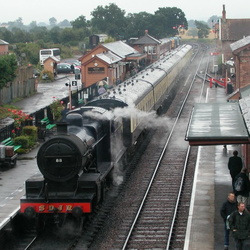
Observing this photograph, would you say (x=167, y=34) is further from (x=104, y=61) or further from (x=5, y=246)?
(x=5, y=246)

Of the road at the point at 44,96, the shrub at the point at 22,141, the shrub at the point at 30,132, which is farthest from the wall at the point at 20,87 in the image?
the shrub at the point at 22,141

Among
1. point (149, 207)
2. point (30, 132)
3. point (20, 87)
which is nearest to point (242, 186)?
point (149, 207)

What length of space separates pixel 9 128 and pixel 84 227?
11.6 meters

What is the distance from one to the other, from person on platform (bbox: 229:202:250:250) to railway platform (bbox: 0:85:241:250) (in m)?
1.46

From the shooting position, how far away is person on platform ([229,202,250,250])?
37.9 feet

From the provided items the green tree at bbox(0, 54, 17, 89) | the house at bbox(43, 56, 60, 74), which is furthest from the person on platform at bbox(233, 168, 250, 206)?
the house at bbox(43, 56, 60, 74)

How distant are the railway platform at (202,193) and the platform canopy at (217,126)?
2216 millimetres

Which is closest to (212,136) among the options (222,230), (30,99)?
(222,230)

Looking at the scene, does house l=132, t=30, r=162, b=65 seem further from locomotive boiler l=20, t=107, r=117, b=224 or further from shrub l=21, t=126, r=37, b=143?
locomotive boiler l=20, t=107, r=117, b=224

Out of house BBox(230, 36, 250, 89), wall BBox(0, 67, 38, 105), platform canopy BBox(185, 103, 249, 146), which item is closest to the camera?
platform canopy BBox(185, 103, 249, 146)

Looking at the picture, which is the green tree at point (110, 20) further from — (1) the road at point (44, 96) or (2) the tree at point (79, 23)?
(1) the road at point (44, 96)

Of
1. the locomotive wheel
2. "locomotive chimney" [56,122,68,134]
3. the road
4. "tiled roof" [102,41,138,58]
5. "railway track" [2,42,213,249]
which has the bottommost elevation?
"railway track" [2,42,213,249]

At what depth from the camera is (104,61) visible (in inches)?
1797

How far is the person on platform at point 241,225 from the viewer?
37.9 ft
